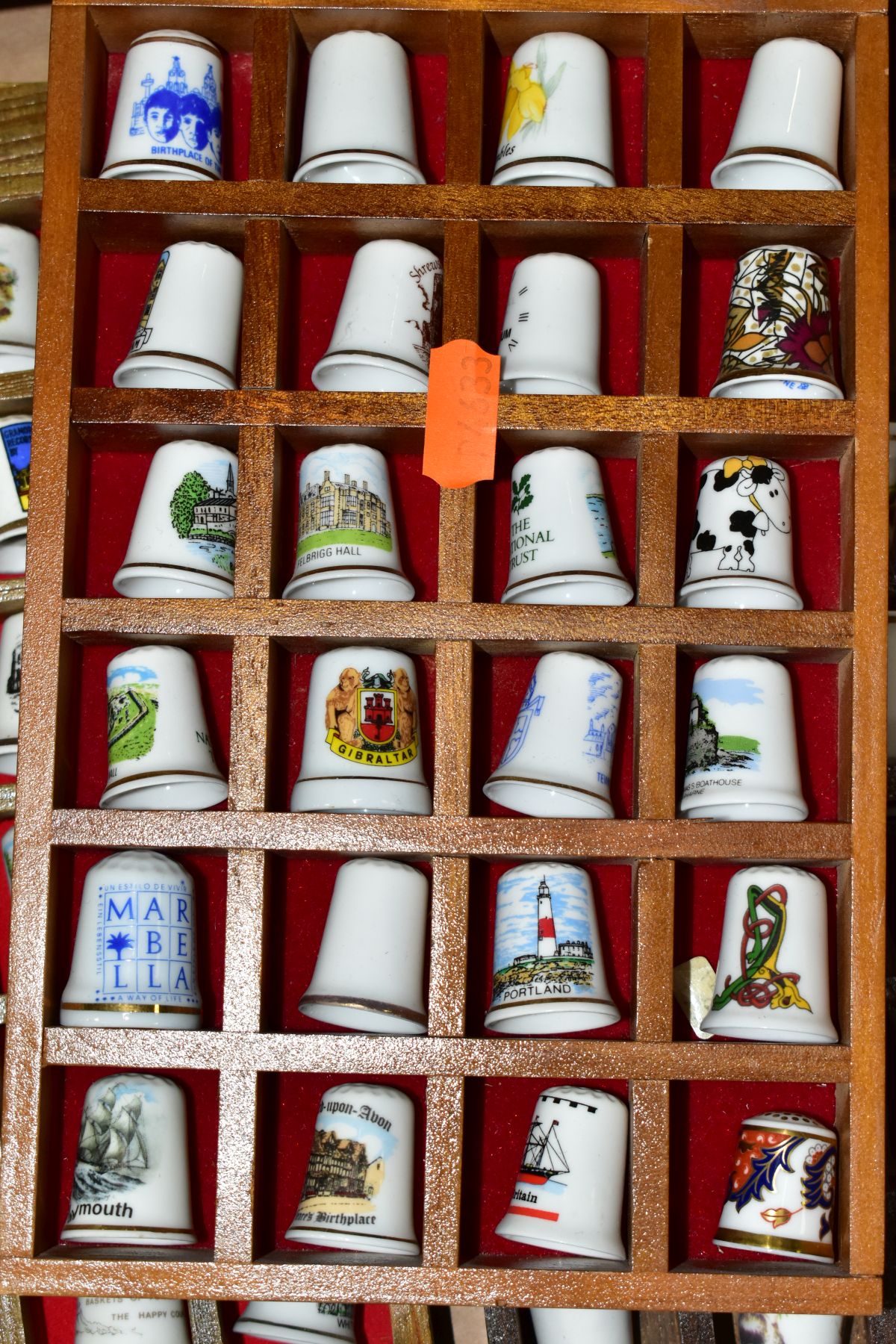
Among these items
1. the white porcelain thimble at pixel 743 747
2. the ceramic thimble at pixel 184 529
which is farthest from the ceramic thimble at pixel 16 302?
the white porcelain thimble at pixel 743 747

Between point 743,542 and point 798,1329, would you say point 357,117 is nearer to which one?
point 743,542

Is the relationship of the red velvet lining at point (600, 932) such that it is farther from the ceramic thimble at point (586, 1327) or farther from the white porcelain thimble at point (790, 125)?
the white porcelain thimble at point (790, 125)

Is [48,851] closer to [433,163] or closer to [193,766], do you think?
[193,766]

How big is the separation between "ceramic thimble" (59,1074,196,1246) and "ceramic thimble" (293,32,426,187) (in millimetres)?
713

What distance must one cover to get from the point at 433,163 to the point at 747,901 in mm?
671

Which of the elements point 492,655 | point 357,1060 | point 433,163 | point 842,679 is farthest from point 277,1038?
point 433,163

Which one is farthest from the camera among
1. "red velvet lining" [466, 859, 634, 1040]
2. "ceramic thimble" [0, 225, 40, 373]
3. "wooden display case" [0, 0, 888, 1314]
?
"ceramic thimble" [0, 225, 40, 373]

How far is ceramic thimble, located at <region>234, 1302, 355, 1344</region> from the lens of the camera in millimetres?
1062

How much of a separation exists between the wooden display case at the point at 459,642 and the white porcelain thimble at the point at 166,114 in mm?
27

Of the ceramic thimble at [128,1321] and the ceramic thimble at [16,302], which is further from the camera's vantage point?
the ceramic thimble at [16,302]

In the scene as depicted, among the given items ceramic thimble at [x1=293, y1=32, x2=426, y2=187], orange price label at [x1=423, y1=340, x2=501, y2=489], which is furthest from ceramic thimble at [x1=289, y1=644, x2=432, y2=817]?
ceramic thimble at [x1=293, y1=32, x2=426, y2=187]

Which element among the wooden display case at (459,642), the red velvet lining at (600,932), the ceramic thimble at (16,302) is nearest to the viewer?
the wooden display case at (459,642)

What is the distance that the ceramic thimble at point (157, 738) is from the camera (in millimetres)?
1038

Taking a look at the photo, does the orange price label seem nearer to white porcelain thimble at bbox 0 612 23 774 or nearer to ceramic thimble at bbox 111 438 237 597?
ceramic thimble at bbox 111 438 237 597
